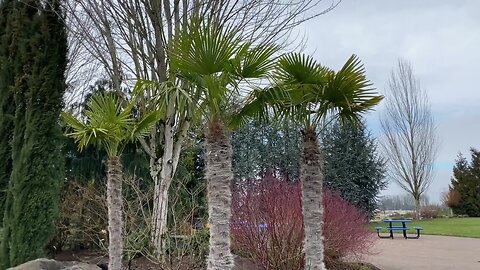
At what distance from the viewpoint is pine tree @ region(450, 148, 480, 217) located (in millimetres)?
30109

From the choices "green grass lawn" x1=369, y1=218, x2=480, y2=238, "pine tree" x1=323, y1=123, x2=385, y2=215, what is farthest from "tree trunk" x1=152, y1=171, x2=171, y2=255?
"pine tree" x1=323, y1=123, x2=385, y2=215

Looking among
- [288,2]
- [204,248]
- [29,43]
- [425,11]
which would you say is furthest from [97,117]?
[425,11]

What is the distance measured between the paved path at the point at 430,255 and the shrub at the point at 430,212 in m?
17.0

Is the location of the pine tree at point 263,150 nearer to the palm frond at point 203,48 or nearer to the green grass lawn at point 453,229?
the green grass lawn at point 453,229

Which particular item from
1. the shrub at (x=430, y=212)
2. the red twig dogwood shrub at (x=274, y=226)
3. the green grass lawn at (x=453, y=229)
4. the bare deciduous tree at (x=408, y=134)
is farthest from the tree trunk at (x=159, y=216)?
the shrub at (x=430, y=212)

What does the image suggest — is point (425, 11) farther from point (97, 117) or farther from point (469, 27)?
point (97, 117)

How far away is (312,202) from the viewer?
4.18 m

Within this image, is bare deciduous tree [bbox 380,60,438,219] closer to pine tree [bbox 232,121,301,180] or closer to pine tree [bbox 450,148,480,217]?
pine tree [bbox 450,148,480,217]

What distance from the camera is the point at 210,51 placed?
3.31 m

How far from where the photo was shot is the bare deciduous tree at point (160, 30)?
7.92m

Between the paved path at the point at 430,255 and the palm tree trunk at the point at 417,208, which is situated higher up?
the palm tree trunk at the point at 417,208

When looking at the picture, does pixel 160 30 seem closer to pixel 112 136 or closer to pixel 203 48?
pixel 112 136

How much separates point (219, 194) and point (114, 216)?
221 cm

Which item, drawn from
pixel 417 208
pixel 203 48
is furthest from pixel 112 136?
pixel 417 208
